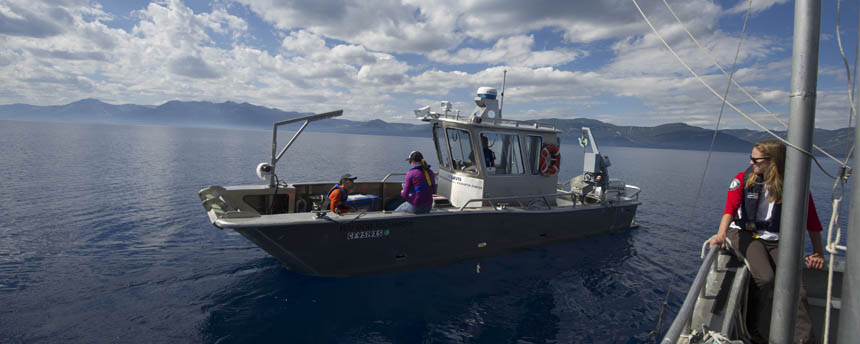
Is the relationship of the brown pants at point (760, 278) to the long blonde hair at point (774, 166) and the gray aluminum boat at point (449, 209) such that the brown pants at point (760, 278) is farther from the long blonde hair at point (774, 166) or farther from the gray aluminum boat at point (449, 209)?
the gray aluminum boat at point (449, 209)

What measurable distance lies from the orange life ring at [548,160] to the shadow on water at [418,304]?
2690mm

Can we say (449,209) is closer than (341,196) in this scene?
No

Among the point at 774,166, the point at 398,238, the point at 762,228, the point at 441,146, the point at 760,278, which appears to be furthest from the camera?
the point at 441,146

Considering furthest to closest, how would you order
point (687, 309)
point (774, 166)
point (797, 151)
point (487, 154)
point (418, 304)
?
1. point (487, 154)
2. point (418, 304)
3. point (774, 166)
4. point (687, 309)
5. point (797, 151)

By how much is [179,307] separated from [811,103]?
28.4 ft

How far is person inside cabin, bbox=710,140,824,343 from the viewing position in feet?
11.1

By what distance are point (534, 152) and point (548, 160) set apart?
0.45 metres

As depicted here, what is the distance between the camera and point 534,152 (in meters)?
10.7

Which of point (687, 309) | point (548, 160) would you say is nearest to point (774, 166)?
point (687, 309)

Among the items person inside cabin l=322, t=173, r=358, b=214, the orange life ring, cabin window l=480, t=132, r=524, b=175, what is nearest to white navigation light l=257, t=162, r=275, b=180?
person inside cabin l=322, t=173, r=358, b=214

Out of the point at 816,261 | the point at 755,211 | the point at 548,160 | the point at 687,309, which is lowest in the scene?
the point at 687,309

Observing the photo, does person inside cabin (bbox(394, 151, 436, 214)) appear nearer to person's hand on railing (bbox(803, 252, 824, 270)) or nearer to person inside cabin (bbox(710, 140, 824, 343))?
person inside cabin (bbox(710, 140, 824, 343))

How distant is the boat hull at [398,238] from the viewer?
23.3 feet

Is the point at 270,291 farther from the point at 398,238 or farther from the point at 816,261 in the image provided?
the point at 816,261
